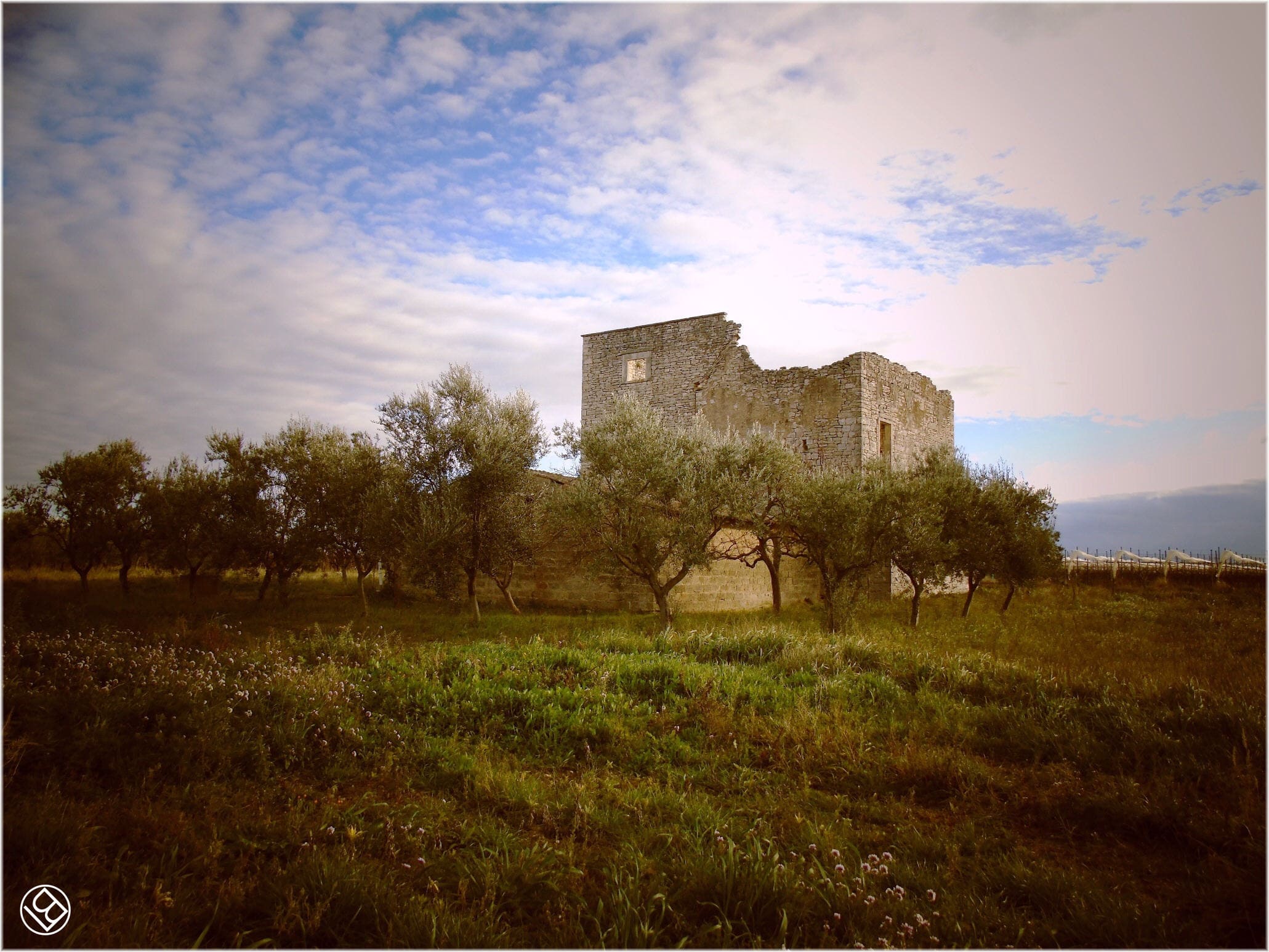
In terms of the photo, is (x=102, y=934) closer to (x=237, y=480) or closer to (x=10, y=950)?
(x=10, y=950)

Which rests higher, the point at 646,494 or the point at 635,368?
the point at 635,368

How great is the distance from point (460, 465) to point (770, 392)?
1501cm

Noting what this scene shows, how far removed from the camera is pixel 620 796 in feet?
18.4

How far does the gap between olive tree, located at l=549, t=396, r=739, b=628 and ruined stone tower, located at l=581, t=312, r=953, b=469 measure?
8771 mm

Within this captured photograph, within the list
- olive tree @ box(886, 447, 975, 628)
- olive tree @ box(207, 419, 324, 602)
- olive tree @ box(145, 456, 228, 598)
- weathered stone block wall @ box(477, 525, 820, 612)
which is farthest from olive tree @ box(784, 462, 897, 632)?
Result: olive tree @ box(145, 456, 228, 598)

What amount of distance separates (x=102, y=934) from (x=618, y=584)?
17.5 metres

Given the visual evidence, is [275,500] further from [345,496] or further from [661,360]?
[661,360]

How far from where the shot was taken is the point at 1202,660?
1189 centimetres

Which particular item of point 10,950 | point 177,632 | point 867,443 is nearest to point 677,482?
point 177,632

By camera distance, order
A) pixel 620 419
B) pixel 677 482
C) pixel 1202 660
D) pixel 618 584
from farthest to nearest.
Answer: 1. pixel 618 584
2. pixel 620 419
3. pixel 677 482
4. pixel 1202 660

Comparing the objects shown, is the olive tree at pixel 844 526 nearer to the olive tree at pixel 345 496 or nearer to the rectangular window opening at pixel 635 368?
the olive tree at pixel 345 496

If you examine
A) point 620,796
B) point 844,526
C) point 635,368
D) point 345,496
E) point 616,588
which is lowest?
point 620,796

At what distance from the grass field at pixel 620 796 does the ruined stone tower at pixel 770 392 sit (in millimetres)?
16339

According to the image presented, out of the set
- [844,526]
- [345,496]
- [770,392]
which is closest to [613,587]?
[844,526]
